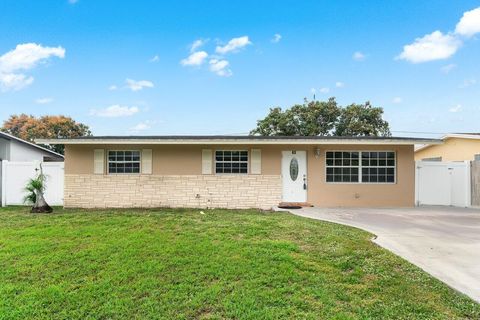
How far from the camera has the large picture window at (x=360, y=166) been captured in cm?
1230

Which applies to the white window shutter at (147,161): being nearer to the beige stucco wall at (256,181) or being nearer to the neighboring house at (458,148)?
the beige stucco wall at (256,181)

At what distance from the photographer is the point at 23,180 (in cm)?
1282

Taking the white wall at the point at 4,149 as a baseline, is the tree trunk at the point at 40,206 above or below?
below

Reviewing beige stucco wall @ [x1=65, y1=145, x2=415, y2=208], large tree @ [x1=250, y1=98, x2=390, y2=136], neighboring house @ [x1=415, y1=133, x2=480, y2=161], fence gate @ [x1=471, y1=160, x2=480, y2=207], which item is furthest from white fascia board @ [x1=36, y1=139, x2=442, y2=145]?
large tree @ [x1=250, y1=98, x2=390, y2=136]

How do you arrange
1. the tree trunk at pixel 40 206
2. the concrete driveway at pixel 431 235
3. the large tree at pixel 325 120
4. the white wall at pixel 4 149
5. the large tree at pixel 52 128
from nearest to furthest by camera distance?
the concrete driveway at pixel 431 235 → the tree trunk at pixel 40 206 → the white wall at pixel 4 149 → the large tree at pixel 325 120 → the large tree at pixel 52 128

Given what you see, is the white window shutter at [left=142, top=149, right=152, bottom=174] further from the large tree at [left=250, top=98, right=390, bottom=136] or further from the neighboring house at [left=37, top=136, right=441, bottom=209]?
the large tree at [left=250, top=98, right=390, bottom=136]

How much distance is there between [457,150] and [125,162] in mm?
16040

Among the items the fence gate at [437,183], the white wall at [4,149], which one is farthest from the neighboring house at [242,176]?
the white wall at [4,149]

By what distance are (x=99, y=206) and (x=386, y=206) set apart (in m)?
11.2

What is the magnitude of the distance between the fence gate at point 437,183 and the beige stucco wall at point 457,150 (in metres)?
4.15

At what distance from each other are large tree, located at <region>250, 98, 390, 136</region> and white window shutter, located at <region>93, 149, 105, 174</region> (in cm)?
2020

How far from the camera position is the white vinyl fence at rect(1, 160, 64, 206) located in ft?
42.0

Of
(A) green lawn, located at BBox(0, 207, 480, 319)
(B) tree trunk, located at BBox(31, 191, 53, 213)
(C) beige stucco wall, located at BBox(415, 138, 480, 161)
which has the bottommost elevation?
(A) green lawn, located at BBox(0, 207, 480, 319)

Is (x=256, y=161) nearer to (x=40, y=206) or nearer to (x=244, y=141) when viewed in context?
(x=244, y=141)
